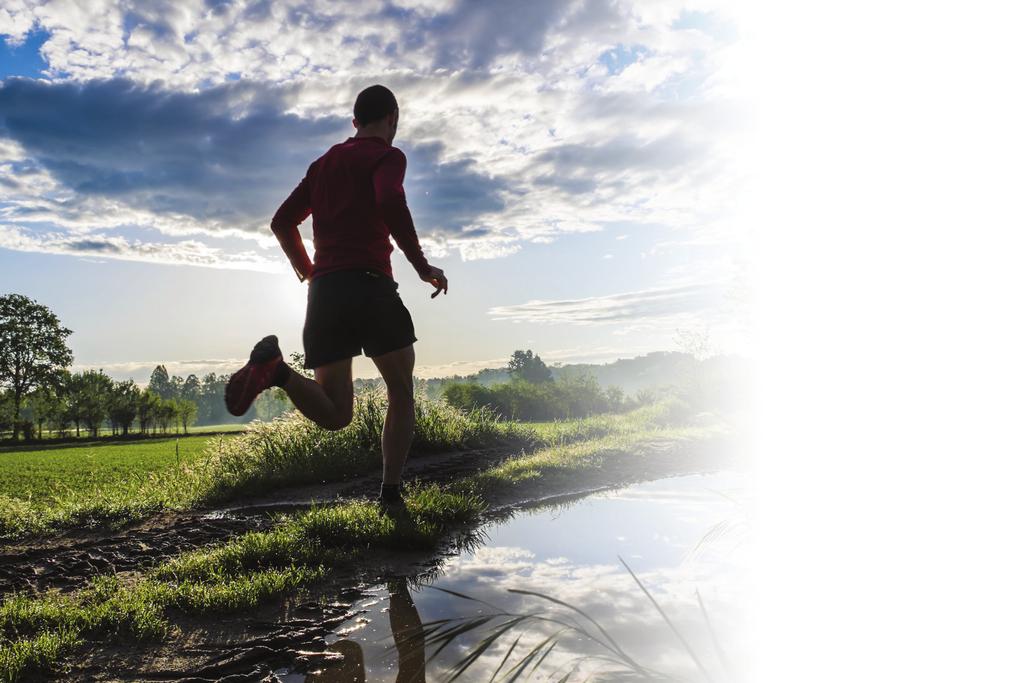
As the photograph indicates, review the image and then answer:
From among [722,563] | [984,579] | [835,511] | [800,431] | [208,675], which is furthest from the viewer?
[722,563]

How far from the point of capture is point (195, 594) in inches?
124

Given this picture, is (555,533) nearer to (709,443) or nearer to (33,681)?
(33,681)

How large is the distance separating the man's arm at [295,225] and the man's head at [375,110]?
55 centimetres

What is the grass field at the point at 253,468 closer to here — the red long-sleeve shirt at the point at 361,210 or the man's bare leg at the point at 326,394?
the man's bare leg at the point at 326,394

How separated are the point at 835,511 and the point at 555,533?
293 centimetres

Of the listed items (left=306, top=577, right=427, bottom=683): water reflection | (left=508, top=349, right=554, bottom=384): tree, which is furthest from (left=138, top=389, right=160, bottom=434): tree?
(left=306, top=577, right=427, bottom=683): water reflection

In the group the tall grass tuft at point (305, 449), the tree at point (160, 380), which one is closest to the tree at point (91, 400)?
the tall grass tuft at point (305, 449)

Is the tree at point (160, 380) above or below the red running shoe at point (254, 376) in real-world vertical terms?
above

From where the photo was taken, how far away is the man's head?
443 cm

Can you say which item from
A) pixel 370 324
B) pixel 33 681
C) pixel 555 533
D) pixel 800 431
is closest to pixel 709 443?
pixel 555 533

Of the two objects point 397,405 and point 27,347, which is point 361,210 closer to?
point 397,405

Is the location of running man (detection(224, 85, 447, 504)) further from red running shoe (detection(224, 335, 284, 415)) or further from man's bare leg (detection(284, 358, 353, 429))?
red running shoe (detection(224, 335, 284, 415))

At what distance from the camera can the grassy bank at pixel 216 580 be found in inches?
110

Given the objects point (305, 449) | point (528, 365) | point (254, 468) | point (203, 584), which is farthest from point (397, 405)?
point (528, 365)
